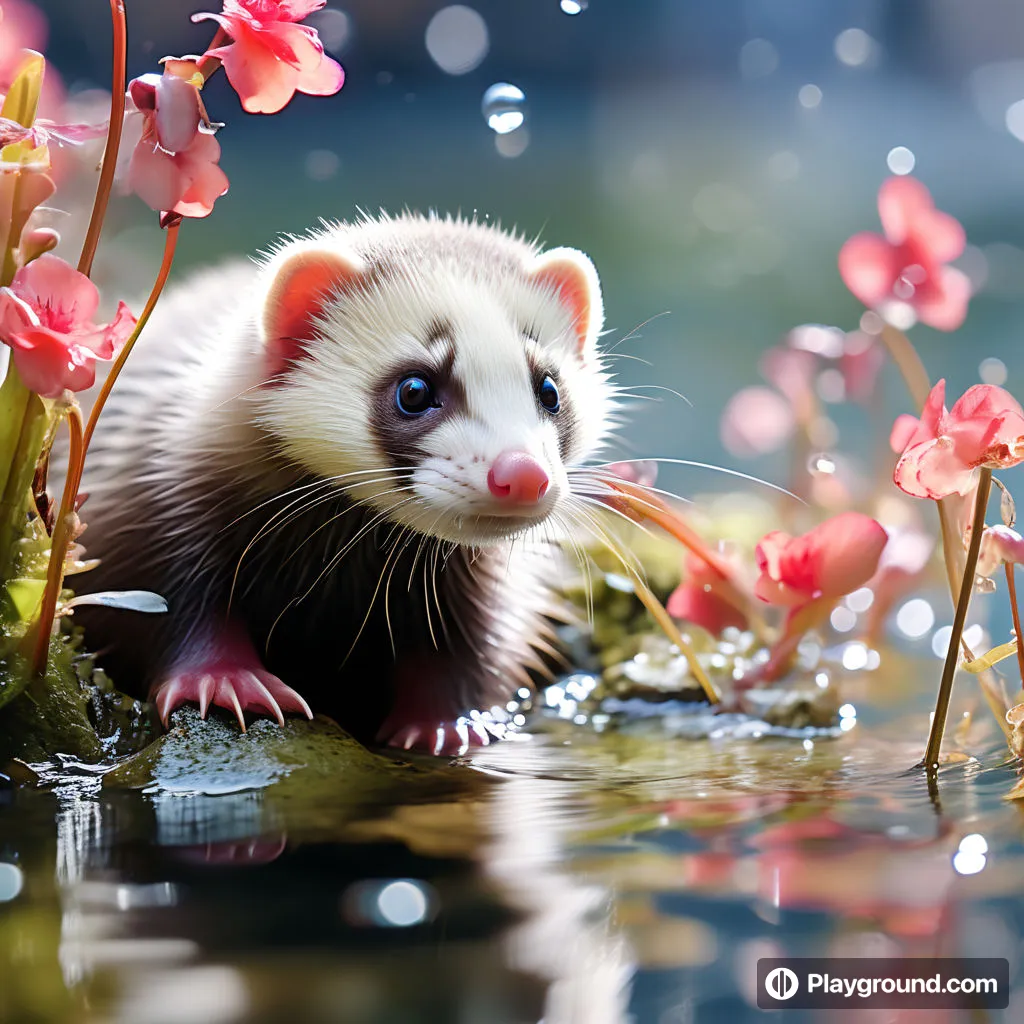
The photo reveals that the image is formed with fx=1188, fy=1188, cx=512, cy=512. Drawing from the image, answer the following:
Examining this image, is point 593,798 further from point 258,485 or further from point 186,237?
point 186,237

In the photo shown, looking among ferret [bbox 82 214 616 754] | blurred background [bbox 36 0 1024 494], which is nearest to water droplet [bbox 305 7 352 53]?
blurred background [bbox 36 0 1024 494]

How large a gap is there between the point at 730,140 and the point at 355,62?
70 centimetres

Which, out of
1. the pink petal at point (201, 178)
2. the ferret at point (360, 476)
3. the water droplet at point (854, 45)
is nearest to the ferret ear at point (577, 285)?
the ferret at point (360, 476)

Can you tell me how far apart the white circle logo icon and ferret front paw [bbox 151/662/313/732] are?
426mm

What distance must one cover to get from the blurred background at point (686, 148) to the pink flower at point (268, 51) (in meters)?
0.63

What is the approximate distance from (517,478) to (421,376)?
148mm

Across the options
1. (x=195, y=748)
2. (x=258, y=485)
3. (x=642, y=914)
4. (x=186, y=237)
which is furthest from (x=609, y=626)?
(x=186, y=237)

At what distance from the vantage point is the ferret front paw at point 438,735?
0.91 m

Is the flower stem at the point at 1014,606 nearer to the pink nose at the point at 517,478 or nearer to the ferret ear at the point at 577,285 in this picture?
the pink nose at the point at 517,478

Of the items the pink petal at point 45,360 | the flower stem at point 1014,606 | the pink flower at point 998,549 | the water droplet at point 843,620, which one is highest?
the water droplet at point 843,620

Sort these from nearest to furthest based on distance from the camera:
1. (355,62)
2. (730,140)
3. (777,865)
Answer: (777,865) < (355,62) < (730,140)

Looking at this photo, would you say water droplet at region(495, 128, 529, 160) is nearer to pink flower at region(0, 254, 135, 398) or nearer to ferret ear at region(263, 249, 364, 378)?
ferret ear at region(263, 249, 364, 378)

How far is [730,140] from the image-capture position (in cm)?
186

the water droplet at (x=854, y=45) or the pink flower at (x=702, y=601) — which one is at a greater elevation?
the water droplet at (x=854, y=45)
